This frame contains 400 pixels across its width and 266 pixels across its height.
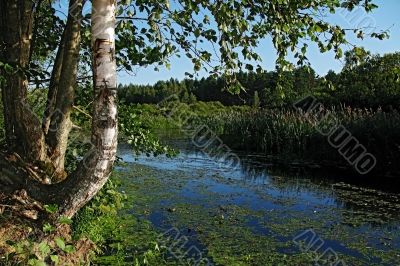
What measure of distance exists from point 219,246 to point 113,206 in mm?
1568

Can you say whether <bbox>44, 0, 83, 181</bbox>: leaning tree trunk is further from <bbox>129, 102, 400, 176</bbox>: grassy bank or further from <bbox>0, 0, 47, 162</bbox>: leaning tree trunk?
<bbox>129, 102, 400, 176</bbox>: grassy bank

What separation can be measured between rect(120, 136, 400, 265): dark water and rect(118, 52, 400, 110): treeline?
2149 mm

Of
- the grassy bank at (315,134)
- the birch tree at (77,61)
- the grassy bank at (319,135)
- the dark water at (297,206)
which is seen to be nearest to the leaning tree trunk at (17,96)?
the birch tree at (77,61)

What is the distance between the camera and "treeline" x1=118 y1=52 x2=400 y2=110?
4543 mm

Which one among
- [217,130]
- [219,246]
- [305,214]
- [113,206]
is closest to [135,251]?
[113,206]

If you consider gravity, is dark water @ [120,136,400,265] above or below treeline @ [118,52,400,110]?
below

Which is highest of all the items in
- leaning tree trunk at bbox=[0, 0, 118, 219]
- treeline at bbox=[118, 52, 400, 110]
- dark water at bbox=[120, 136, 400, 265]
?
treeline at bbox=[118, 52, 400, 110]

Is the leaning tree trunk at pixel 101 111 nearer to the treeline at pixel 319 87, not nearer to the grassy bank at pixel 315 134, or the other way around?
the treeline at pixel 319 87

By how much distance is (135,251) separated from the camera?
5543mm

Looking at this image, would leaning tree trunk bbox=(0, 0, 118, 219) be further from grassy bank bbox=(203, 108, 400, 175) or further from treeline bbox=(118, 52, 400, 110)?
grassy bank bbox=(203, 108, 400, 175)

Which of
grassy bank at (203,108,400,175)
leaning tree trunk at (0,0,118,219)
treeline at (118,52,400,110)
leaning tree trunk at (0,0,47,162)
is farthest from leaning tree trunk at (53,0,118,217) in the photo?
grassy bank at (203,108,400,175)

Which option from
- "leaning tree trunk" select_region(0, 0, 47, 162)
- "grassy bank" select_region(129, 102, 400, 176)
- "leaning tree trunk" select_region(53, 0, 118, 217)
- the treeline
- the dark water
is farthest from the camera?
"grassy bank" select_region(129, 102, 400, 176)

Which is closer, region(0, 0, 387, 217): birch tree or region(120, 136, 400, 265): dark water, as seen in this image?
region(0, 0, 387, 217): birch tree

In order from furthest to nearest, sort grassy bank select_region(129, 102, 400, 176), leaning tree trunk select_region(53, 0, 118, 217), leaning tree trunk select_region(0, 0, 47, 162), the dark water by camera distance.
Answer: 1. grassy bank select_region(129, 102, 400, 176)
2. the dark water
3. leaning tree trunk select_region(0, 0, 47, 162)
4. leaning tree trunk select_region(53, 0, 118, 217)
